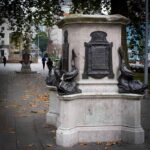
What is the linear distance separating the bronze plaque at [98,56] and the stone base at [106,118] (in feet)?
1.65

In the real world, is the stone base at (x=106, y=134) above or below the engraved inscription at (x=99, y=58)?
below

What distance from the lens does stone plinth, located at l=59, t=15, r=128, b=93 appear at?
30.0 ft

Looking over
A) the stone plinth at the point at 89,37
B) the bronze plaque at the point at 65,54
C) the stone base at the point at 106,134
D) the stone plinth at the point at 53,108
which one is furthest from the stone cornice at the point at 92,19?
the stone base at the point at 106,134

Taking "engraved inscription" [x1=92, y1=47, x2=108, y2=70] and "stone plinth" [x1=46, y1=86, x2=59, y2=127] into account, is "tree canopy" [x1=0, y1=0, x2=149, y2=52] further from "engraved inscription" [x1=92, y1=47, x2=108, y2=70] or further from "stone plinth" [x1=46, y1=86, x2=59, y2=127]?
"engraved inscription" [x1=92, y1=47, x2=108, y2=70]

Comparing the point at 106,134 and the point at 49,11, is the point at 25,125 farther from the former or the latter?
the point at 49,11

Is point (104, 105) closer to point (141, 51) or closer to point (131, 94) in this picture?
point (131, 94)

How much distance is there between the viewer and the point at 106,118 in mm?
9297

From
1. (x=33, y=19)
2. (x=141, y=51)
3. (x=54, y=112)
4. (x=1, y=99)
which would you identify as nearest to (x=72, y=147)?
(x=54, y=112)

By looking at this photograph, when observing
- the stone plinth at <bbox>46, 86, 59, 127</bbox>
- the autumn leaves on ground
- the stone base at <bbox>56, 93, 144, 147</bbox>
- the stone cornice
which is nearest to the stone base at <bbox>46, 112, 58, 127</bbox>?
the stone plinth at <bbox>46, 86, 59, 127</bbox>

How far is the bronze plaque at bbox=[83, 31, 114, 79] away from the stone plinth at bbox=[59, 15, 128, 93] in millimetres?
81

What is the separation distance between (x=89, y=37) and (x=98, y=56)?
459 mm

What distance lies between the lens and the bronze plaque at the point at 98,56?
926 centimetres

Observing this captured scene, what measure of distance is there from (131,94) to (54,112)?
255 centimetres

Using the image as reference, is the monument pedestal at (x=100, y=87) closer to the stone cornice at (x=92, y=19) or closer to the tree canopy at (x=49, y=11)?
the stone cornice at (x=92, y=19)
